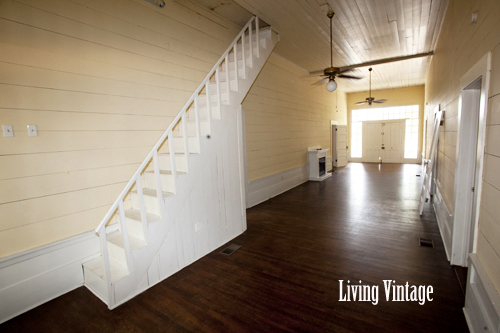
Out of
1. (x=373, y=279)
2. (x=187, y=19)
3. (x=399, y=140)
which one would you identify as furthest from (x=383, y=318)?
(x=399, y=140)

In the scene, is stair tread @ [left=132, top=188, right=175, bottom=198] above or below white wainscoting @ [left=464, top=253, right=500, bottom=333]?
above

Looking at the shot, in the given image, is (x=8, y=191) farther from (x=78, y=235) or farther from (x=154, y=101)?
(x=154, y=101)

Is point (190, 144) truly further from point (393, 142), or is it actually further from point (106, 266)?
point (393, 142)

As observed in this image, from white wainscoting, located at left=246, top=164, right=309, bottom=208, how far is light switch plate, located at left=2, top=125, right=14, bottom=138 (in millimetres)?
3970

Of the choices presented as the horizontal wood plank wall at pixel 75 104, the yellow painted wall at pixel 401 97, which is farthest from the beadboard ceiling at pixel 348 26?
the yellow painted wall at pixel 401 97

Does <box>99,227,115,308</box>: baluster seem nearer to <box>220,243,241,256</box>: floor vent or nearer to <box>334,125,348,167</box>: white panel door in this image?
<box>220,243,241,256</box>: floor vent

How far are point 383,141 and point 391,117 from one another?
1.26m

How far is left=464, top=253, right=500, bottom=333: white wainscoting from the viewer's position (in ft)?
5.04

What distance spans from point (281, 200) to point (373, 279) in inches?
137

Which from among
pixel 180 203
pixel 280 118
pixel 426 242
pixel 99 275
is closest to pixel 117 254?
pixel 99 275

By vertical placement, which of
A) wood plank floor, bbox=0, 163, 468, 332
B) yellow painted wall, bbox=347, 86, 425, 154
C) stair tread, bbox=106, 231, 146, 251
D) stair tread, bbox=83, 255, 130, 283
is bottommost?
wood plank floor, bbox=0, 163, 468, 332

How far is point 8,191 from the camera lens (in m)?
2.25

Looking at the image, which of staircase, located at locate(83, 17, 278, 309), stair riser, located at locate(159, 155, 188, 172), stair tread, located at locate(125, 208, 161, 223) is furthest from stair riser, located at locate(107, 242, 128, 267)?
stair riser, located at locate(159, 155, 188, 172)

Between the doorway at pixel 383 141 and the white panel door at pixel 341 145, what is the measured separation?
205 centimetres
